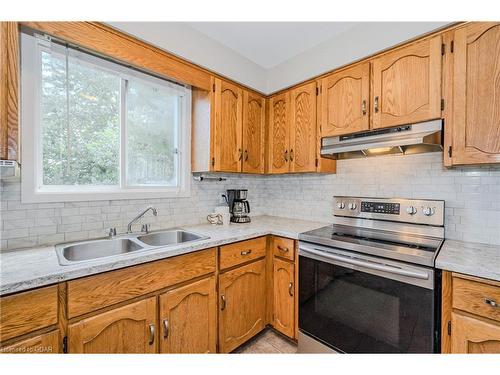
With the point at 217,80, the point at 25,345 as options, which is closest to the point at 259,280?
the point at 25,345

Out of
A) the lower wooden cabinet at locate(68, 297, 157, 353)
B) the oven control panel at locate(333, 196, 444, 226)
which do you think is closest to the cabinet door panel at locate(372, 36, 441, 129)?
the oven control panel at locate(333, 196, 444, 226)

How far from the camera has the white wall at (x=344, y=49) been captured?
60.9 inches

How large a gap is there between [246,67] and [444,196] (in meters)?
1.94

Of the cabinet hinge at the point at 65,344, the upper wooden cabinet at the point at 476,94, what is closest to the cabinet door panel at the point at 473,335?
the upper wooden cabinet at the point at 476,94

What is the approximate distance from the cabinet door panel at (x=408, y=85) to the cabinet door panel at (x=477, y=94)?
0.34 ft

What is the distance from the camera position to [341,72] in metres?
1.88

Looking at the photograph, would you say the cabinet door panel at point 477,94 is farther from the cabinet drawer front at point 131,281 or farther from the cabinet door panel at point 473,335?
the cabinet drawer front at point 131,281

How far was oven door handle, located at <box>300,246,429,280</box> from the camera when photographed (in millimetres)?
1215

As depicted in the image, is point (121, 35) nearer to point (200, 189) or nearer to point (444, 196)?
point (200, 189)

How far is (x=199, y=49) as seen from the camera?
1849 millimetres

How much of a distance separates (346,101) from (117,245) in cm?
201

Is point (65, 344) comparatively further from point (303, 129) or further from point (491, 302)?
point (303, 129)

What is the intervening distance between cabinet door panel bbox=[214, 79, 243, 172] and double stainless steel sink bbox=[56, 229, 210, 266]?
64 centimetres


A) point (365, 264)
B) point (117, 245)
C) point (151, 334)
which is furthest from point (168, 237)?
point (365, 264)
